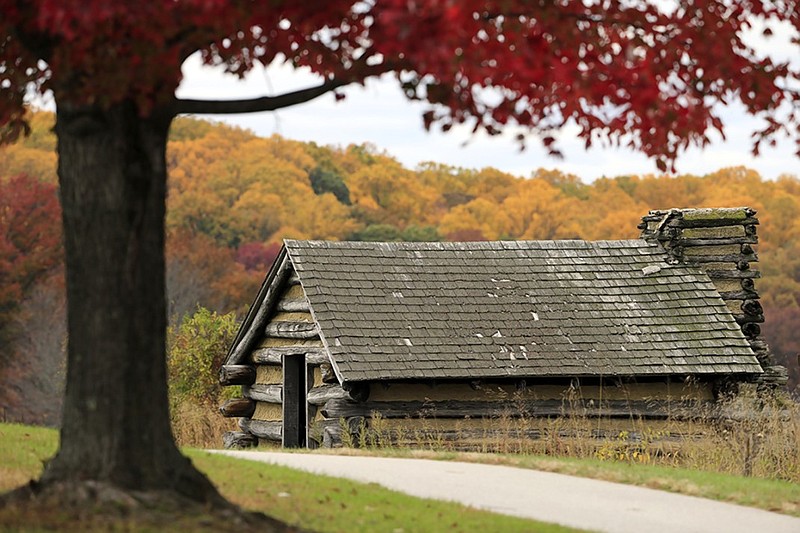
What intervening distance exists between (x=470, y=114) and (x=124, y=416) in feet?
11.1

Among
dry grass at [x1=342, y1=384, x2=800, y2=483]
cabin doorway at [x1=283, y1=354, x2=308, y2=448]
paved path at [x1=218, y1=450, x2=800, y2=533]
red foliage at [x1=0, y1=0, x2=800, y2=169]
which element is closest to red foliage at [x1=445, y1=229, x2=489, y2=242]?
cabin doorway at [x1=283, y1=354, x2=308, y2=448]

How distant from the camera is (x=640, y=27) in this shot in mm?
9852

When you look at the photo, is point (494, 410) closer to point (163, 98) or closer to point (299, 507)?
point (299, 507)

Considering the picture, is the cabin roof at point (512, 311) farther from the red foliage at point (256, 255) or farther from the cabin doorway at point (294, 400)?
the red foliage at point (256, 255)

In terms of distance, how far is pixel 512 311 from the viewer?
21.5 metres

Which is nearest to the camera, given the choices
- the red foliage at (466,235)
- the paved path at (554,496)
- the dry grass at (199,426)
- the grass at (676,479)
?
the paved path at (554,496)

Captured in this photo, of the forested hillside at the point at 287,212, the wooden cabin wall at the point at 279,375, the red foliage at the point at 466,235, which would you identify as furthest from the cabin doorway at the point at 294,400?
the red foliage at the point at 466,235

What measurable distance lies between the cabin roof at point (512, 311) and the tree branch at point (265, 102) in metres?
9.81

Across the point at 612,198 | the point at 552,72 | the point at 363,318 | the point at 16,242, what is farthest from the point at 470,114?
the point at 612,198

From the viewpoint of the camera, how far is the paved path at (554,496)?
38.3ft

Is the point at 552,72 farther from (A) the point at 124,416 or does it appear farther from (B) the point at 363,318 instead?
(B) the point at 363,318

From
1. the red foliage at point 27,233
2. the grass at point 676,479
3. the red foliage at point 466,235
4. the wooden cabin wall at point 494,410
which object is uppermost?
the red foliage at point 466,235

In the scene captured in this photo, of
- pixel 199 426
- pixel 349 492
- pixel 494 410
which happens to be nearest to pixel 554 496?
pixel 349 492

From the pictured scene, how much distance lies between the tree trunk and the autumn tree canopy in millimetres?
11
